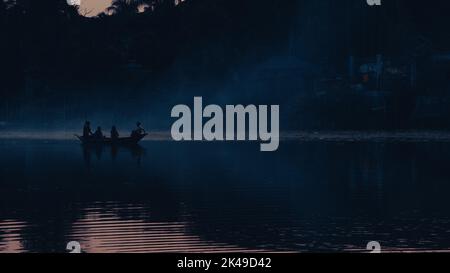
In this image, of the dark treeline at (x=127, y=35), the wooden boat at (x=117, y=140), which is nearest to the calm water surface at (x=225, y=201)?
the wooden boat at (x=117, y=140)

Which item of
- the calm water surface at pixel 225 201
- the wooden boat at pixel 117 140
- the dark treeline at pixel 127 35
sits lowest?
the calm water surface at pixel 225 201

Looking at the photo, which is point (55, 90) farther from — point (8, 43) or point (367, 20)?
point (367, 20)

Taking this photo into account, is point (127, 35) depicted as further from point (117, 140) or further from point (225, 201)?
point (225, 201)

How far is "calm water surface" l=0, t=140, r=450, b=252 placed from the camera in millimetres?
25281

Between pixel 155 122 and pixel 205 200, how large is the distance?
7220 cm

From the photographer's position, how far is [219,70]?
98.6 meters

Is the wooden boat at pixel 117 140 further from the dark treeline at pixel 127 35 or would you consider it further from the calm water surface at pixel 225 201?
the dark treeline at pixel 127 35

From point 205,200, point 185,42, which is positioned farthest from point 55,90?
point 205,200

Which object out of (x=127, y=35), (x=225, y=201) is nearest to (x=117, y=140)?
(x=225, y=201)

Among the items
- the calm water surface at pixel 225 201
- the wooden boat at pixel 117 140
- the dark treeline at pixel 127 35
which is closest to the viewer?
the calm water surface at pixel 225 201

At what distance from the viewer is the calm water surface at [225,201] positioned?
2528 cm

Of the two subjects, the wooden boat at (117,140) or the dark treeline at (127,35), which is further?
Answer: the dark treeline at (127,35)

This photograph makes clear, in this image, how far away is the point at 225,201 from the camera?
33.9m

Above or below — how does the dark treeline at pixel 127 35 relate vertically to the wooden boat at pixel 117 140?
above
